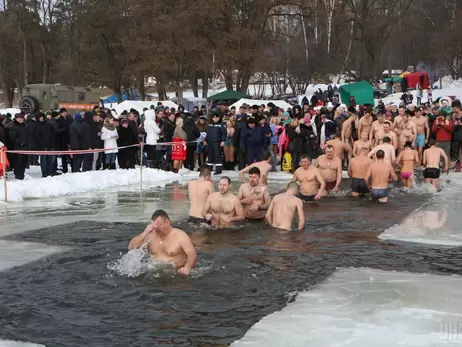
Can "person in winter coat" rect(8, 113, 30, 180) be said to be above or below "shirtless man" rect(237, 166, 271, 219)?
above

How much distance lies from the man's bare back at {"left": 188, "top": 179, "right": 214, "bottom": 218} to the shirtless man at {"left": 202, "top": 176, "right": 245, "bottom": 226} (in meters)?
0.18

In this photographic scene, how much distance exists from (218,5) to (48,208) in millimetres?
29127

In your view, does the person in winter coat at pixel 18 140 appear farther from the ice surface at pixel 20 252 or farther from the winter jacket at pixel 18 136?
the ice surface at pixel 20 252

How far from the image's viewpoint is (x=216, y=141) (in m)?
16.4

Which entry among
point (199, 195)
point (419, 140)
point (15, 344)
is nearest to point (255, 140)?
point (419, 140)

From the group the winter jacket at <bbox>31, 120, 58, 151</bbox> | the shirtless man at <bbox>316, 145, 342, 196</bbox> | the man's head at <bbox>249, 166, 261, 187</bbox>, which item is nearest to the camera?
the man's head at <bbox>249, 166, 261, 187</bbox>

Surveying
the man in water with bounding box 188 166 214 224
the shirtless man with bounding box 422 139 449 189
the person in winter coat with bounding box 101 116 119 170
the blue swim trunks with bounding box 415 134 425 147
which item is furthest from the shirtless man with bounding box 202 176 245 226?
the blue swim trunks with bounding box 415 134 425 147

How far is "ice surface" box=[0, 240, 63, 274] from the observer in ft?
24.5

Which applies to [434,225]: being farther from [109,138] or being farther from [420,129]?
[109,138]

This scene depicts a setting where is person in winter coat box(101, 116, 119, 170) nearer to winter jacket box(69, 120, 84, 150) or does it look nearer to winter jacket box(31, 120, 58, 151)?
winter jacket box(69, 120, 84, 150)

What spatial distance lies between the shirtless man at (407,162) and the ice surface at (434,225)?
1.25m

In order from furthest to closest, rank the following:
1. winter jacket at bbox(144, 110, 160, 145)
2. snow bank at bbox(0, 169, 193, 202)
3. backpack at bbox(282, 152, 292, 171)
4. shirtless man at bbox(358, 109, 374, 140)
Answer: backpack at bbox(282, 152, 292, 171)
winter jacket at bbox(144, 110, 160, 145)
shirtless man at bbox(358, 109, 374, 140)
snow bank at bbox(0, 169, 193, 202)

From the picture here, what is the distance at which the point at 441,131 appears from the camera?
1683cm

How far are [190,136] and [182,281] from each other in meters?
10.3
